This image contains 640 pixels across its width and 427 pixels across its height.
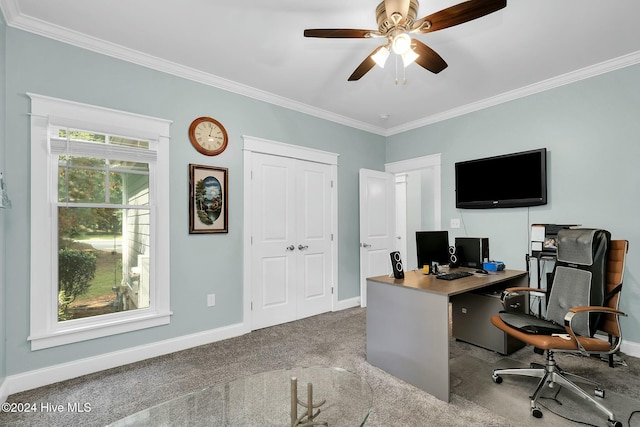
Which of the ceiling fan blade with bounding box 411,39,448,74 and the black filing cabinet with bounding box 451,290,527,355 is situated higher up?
the ceiling fan blade with bounding box 411,39,448,74

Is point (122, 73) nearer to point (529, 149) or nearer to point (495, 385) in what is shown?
point (495, 385)

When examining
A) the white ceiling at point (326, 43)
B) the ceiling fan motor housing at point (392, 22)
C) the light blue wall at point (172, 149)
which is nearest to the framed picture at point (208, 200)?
the light blue wall at point (172, 149)

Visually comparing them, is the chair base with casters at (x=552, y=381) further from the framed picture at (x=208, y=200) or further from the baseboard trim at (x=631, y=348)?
the framed picture at (x=208, y=200)

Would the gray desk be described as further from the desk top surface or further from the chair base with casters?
the chair base with casters

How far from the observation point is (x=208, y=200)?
10.7ft

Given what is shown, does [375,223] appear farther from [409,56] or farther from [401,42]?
[401,42]

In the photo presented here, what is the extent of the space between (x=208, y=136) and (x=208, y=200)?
674mm

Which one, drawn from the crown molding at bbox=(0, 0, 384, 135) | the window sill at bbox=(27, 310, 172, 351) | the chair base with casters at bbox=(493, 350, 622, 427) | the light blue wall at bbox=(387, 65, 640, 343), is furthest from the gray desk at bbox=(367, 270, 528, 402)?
the crown molding at bbox=(0, 0, 384, 135)

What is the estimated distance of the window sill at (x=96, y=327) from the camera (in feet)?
7.88

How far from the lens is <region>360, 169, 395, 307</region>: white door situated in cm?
455

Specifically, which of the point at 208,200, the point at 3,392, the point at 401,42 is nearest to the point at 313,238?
the point at 208,200

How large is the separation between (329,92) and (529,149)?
240 centimetres

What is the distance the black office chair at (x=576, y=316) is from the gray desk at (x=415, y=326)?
0.42 metres

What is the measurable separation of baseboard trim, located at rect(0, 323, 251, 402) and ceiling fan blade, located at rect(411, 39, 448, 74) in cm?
312
